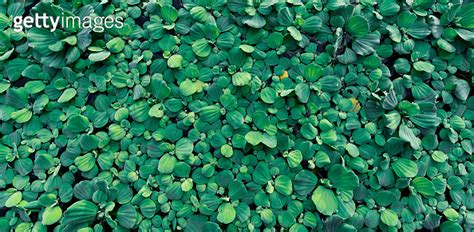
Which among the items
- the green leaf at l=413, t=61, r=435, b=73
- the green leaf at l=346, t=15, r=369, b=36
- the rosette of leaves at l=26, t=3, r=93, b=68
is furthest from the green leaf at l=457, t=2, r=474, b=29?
the rosette of leaves at l=26, t=3, r=93, b=68

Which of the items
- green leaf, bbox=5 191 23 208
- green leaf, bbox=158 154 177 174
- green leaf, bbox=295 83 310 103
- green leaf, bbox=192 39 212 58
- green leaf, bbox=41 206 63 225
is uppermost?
green leaf, bbox=192 39 212 58

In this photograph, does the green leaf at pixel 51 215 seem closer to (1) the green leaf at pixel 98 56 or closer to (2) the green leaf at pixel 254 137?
(1) the green leaf at pixel 98 56

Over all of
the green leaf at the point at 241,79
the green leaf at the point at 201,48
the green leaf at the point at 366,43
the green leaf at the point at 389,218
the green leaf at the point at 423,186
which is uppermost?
the green leaf at the point at 201,48

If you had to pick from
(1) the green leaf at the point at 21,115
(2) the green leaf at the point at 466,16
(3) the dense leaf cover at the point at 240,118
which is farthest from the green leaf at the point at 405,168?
(1) the green leaf at the point at 21,115

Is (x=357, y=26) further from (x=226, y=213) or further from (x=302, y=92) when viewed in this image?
(x=226, y=213)

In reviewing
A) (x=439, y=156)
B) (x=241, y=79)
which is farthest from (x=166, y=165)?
(x=439, y=156)

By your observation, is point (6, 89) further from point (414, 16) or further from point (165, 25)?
point (414, 16)

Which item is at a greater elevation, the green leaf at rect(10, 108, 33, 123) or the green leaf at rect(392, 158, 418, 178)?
the green leaf at rect(10, 108, 33, 123)

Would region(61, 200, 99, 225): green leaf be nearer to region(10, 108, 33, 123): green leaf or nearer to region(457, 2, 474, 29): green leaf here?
region(10, 108, 33, 123): green leaf
